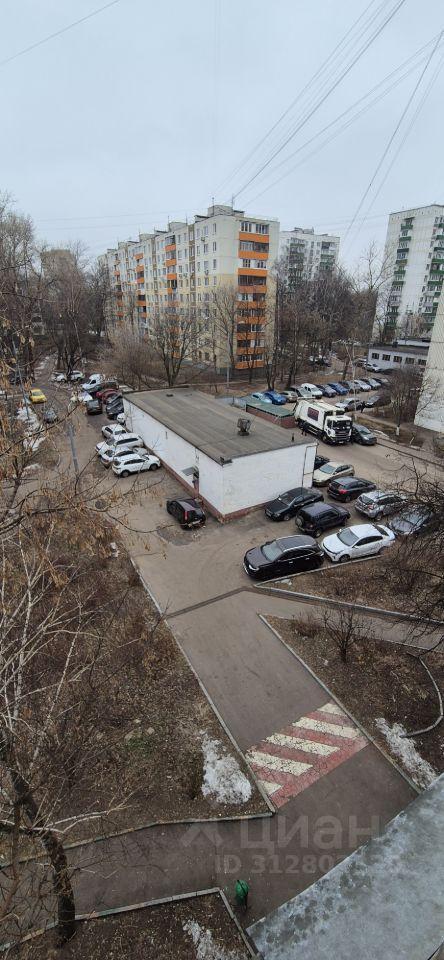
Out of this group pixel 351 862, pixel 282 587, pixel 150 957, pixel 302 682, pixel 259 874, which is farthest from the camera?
pixel 282 587

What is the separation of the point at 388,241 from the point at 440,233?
8.12 meters

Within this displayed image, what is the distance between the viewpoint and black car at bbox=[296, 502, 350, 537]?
1694cm

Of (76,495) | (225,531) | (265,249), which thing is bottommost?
(225,531)

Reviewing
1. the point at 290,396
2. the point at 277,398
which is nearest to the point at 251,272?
the point at 290,396

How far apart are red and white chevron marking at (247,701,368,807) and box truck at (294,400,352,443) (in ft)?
63.9

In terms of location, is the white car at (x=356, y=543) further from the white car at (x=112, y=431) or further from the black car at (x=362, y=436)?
the white car at (x=112, y=431)

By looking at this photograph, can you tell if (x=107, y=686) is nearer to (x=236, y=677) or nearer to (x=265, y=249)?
(x=236, y=677)

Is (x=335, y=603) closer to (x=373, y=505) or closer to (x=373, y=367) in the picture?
(x=373, y=505)

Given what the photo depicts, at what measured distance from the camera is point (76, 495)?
5254 millimetres

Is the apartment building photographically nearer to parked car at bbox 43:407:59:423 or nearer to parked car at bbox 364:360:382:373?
parked car at bbox 364:360:382:373

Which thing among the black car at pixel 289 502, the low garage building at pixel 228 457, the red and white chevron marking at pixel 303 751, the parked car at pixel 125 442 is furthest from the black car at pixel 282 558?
the parked car at pixel 125 442

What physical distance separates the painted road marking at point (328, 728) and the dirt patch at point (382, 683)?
37cm

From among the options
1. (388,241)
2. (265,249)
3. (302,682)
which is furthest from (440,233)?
(302,682)

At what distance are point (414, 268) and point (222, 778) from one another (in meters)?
77.6
